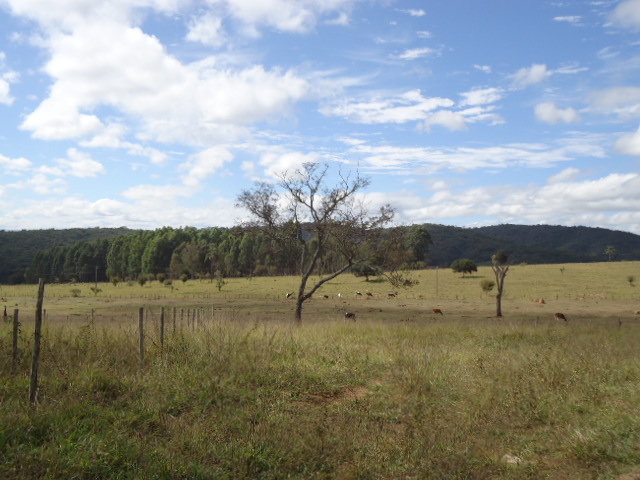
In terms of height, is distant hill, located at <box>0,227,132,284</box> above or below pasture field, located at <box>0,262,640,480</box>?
above

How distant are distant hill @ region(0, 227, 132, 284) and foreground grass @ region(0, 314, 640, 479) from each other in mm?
116478

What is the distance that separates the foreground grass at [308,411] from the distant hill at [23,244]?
382 feet

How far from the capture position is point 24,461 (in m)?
5.46

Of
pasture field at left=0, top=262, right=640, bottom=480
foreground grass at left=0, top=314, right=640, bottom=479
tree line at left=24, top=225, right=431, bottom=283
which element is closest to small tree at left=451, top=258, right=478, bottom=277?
tree line at left=24, top=225, right=431, bottom=283

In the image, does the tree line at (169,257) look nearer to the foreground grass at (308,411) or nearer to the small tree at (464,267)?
the small tree at (464,267)

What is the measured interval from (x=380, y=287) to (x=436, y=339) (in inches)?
1758

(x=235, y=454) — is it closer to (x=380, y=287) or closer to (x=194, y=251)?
(x=380, y=287)

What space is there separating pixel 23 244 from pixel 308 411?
A: 173 metres

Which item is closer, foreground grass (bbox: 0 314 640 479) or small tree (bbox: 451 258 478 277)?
foreground grass (bbox: 0 314 640 479)

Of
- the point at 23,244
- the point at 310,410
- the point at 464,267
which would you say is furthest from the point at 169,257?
the point at 310,410

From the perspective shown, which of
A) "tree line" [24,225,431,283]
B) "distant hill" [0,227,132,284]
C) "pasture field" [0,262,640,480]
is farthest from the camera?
"distant hill" [0,227,132,284]

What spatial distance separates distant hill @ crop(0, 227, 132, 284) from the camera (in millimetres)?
121500

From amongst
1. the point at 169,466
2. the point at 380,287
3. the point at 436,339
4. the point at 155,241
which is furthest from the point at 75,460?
the point at 155,241

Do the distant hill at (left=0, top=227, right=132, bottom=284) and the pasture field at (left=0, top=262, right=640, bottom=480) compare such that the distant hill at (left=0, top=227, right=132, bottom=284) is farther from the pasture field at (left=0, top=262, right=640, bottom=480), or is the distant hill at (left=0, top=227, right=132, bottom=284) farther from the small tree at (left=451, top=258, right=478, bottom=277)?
the pasture field at (left=0, top=262, right=640, bottom=480)
